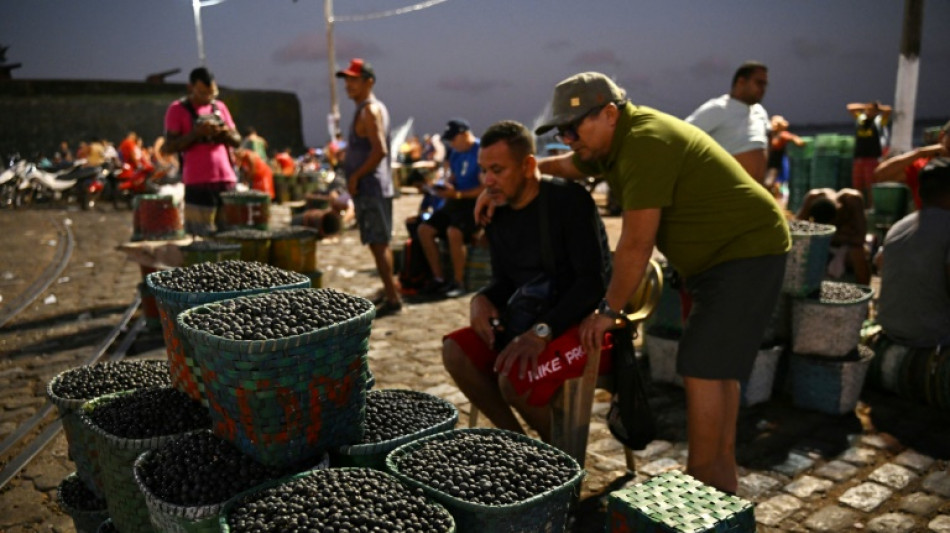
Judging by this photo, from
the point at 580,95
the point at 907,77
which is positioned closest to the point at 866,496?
the point at 580,95

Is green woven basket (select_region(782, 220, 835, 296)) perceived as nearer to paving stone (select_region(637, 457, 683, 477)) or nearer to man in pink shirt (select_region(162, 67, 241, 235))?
paving stone (select_region(637, 457, 683, 477))

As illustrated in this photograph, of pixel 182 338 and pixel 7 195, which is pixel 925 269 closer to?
pixel 182 338

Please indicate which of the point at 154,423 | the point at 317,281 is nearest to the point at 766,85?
the point at 317,281

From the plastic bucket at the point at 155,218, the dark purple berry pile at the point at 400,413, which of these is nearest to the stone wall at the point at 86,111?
the plastic bucket at the point at 155,218

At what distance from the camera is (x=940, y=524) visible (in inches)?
138

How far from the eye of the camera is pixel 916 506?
12.1ft

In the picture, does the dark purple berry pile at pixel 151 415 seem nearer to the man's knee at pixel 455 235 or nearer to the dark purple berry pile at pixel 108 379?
the dark purple berry pile at pixel 108 379

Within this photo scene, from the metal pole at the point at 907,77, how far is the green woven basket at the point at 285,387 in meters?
12.1

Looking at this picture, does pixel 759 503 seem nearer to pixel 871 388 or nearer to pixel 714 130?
pixel 871 388

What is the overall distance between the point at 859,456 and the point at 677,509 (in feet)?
8.51

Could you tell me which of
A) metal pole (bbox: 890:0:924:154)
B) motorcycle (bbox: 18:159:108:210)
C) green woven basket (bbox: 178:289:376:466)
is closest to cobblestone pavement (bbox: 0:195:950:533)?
green woven basket (bbox: 178:289:376:466)

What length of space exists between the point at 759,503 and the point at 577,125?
227cm

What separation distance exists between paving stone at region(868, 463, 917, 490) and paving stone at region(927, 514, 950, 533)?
34cm

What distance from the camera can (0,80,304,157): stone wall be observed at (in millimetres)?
31094
